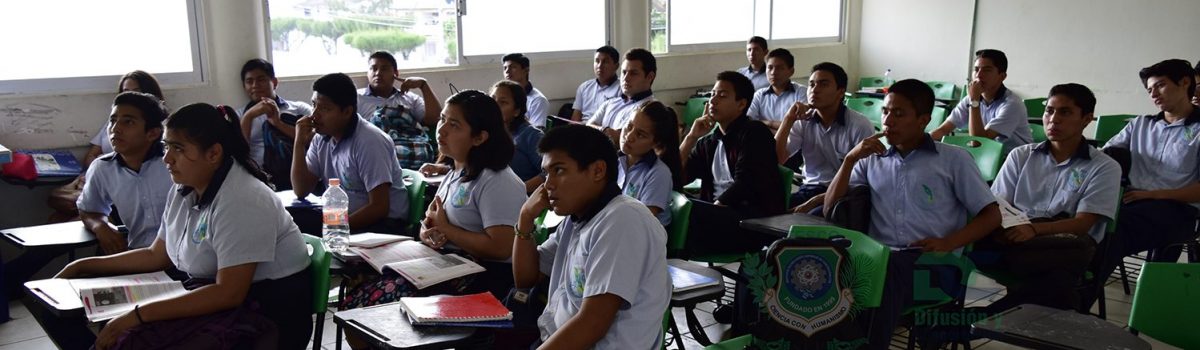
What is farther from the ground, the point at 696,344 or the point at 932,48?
the point at 932,48

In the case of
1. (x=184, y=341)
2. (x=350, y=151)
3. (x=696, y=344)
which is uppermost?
(x=350, y=151)

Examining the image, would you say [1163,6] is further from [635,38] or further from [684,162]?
[684,162]

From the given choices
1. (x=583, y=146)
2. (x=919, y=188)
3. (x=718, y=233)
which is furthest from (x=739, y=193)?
(x=583, y=146)

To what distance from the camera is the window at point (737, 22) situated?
7.77 metres

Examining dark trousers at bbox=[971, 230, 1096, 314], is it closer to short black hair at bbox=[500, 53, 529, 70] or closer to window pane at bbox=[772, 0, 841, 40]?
short black hair at bbox=[500, 53, 529, 70]

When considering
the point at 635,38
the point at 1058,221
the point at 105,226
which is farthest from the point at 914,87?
the point at 635,38

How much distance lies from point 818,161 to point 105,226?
124 inches

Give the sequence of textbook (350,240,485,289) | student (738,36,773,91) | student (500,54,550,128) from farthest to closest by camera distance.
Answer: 1. student (738,36,773,91)
2. student (500,54,550,128)
3. textbook (350,240,485,289)

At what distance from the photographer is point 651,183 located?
3.21 meters

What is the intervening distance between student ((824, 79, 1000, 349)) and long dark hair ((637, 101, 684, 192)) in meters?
0.65

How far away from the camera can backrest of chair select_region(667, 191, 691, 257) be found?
3201mm

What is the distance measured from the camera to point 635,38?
7.42 m

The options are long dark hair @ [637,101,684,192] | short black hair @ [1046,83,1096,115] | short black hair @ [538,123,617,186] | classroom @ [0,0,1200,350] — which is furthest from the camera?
short black hair @ [1046,83,1096,115]

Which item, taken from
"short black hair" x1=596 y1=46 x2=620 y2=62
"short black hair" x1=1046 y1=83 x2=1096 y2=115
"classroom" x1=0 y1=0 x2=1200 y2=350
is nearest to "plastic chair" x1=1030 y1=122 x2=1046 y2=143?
"classroom" x1=0 y1=0 x2=1200 y2=350
